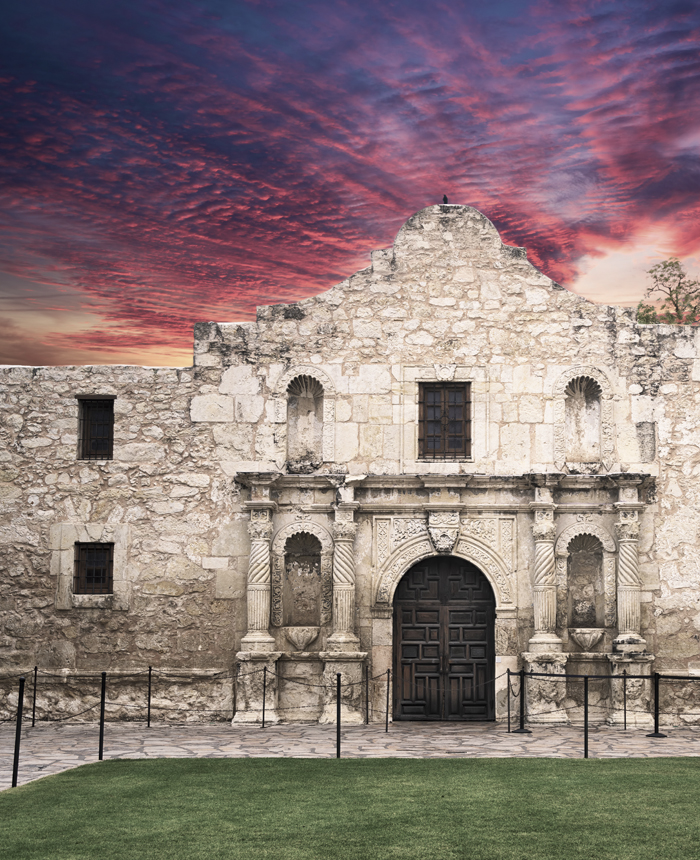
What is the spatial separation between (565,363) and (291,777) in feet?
27.0

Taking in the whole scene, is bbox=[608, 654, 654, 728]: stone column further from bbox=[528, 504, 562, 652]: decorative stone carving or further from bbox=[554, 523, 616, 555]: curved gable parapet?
bbox=[554, 523, 616, 555]: curved gable parapet

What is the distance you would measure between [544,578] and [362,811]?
7190 mm

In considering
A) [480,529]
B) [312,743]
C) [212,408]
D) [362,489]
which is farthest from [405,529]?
[312,743]

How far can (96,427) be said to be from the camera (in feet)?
51.9

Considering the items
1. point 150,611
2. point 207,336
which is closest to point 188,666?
point 150,611

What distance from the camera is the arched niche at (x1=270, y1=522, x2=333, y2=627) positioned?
15094mm

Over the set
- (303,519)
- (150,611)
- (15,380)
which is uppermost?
(15,380)

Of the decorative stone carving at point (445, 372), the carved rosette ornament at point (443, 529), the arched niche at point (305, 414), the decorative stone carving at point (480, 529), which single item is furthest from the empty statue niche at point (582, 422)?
the arched niche at point (305, 414)

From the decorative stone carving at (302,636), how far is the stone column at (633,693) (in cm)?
442

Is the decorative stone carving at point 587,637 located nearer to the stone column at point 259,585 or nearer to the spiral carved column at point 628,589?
the spiral carved column at point 628,589

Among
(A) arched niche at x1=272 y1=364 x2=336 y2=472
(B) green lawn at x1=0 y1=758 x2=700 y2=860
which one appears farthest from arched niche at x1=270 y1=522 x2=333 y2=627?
(B) green lawn at x1=0 y1=758 x2=700 y2=860

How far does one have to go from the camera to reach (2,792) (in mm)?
9297

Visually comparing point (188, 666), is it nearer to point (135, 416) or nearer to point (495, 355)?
point (135, 416)

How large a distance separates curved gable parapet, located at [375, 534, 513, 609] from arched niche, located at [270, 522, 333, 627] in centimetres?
81
